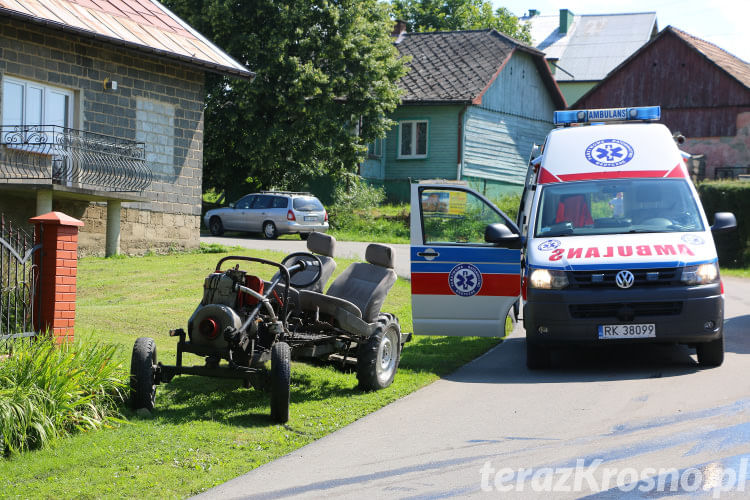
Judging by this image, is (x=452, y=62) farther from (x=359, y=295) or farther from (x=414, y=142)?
(x=359, y=295)

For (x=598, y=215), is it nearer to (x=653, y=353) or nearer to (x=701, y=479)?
(x=653, y=353)

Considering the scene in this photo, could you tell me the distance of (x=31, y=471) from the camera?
635 centimetres

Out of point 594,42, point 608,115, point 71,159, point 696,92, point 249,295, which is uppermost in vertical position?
point 594,42

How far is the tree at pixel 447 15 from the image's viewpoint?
58656 mm

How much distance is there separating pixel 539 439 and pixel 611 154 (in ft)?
16.2

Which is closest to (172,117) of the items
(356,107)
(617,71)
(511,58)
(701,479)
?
(356,107)

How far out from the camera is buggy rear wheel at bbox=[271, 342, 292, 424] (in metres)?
7.68

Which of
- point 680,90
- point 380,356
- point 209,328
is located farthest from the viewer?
point 680,90

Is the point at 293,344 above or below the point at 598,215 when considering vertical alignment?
below

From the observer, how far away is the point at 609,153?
36.6 feet

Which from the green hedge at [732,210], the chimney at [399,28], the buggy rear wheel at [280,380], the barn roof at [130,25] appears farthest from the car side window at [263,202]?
the buggy rear wheel at [280,380]

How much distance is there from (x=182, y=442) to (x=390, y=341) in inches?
118

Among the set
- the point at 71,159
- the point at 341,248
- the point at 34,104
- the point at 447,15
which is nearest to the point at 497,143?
the point at 341,248

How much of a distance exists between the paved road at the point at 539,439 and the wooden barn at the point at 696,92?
32566 mm
